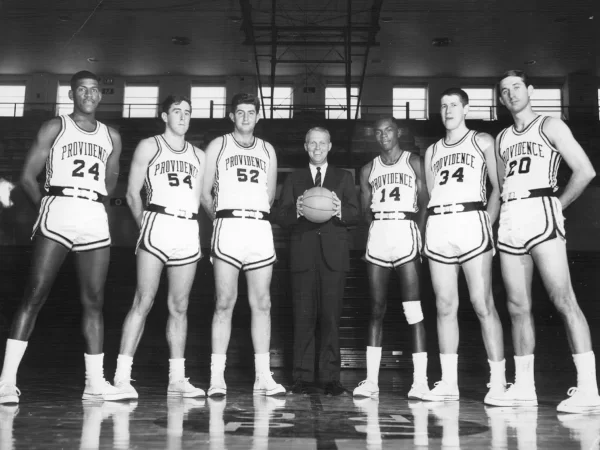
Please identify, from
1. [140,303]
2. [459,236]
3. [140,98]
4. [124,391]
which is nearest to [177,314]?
[140,303]

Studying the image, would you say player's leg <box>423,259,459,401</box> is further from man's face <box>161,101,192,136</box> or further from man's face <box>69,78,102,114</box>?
man's face <box>69,78,102,114</box>

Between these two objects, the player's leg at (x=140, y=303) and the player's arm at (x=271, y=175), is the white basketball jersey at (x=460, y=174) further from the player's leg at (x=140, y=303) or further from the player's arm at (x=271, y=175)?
the player's leg at (x=140, y=303)

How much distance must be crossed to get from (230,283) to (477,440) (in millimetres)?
2123

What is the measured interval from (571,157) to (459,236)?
87 centimetres

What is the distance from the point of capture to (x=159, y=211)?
4469 millimetres

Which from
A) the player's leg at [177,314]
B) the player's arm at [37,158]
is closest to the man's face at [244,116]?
the player's leg at [177,314]

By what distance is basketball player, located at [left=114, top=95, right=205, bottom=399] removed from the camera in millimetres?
4391

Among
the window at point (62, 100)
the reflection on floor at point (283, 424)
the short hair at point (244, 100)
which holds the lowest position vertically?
the reflection on floor at point (283, 424)

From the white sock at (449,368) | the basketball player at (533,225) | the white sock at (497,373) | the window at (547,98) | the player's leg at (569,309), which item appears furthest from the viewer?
the window at (547,98)

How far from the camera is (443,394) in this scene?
4.36 metres

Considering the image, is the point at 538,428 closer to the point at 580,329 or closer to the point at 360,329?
the point at 580,329

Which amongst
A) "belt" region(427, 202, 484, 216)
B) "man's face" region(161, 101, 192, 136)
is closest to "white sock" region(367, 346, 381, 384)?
"belt" region(427, 202, 484, 216)

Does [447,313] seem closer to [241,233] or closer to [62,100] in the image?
[241,233]

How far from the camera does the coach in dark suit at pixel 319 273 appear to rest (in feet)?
16.1
